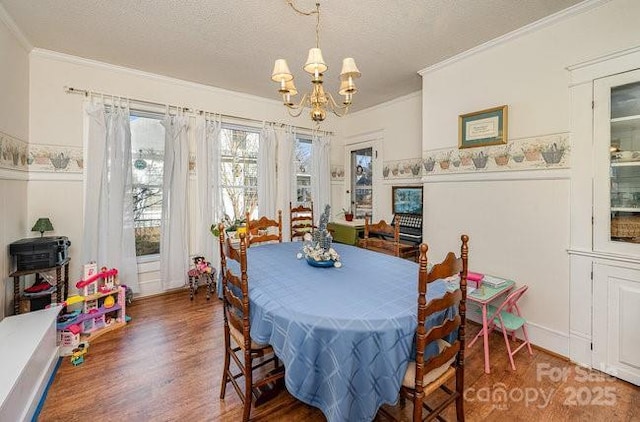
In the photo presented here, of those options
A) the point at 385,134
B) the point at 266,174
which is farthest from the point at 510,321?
the point at 266,174

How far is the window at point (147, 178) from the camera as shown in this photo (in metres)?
3.41

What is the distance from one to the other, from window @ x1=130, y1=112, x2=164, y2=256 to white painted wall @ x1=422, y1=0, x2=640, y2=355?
345 centimetres

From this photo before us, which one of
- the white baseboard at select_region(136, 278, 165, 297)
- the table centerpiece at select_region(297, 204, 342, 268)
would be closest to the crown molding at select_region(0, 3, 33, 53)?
the white baseboard at select_region(136, 278, 165, 297)

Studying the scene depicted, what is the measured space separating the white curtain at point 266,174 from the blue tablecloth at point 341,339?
2653 millimetres

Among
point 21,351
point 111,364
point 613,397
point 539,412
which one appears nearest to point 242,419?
point 111,364

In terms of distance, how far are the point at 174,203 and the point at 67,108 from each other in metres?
1.41

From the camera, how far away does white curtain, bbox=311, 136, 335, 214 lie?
461cm

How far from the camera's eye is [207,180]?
12.1 feet

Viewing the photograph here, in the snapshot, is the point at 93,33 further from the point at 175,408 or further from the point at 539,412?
the point at 539,412

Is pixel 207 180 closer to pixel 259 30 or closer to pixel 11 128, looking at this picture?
pixel 11 128

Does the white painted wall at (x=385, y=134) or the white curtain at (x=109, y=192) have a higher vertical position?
the white painted wall at (x=385, y=134)

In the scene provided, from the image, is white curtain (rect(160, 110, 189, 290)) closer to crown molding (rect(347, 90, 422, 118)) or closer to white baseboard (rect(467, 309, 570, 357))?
crown molding (rect(347, 90, 422, 118))

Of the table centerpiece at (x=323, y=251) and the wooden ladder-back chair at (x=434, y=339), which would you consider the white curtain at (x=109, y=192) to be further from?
the wooden ladder-back chair at (x=434, y=339)

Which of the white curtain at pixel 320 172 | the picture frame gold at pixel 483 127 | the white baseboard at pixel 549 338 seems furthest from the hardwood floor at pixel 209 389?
the white curtain at pixel 320 172
